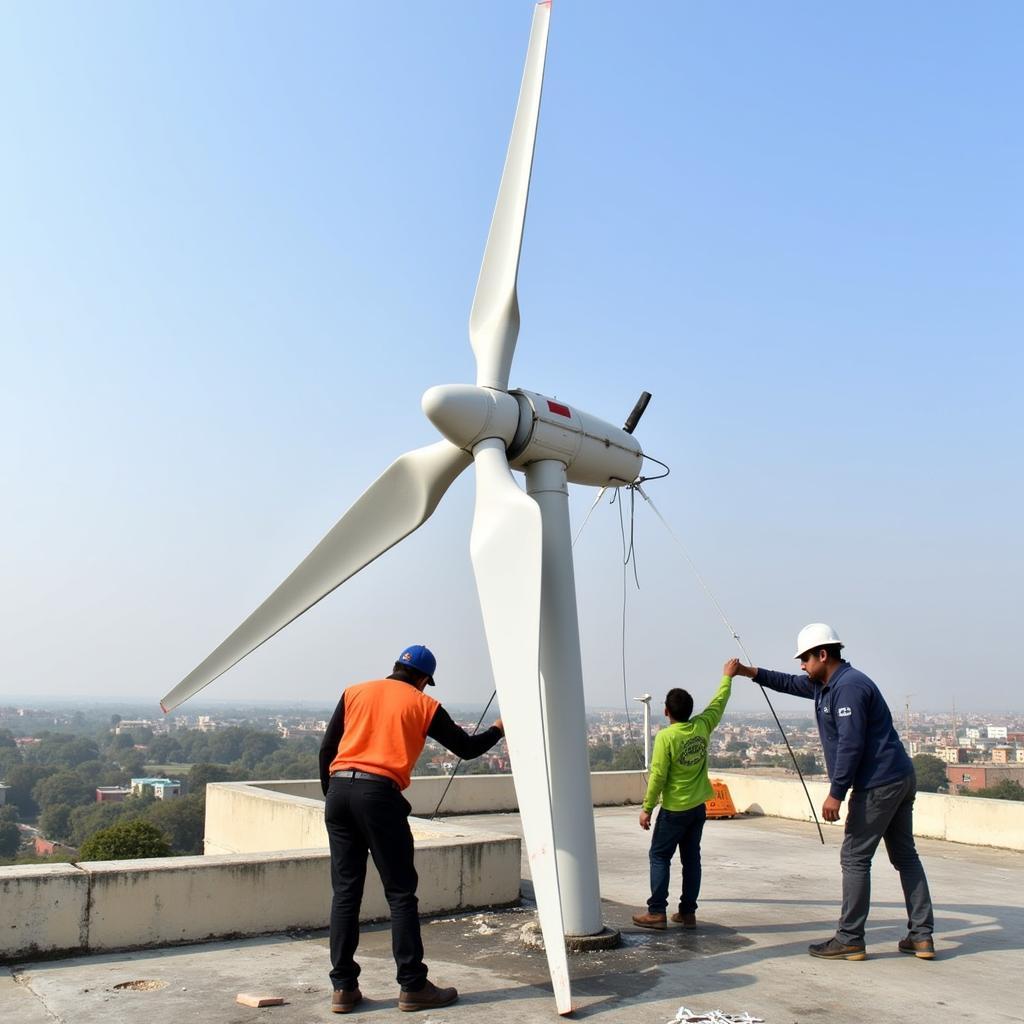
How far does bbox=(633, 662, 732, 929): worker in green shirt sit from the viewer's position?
7586 mm

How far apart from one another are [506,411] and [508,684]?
7.07 feet

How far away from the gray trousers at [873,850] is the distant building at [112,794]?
66248 millimetres

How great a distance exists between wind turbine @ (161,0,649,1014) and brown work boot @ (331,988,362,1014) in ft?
3.70

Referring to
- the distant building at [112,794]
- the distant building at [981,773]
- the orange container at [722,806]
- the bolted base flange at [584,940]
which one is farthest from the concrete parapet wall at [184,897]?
the distant building at [112,794]

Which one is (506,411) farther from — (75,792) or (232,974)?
(75,792)

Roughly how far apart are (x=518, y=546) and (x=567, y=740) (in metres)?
1.59

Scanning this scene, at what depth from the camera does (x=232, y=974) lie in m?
6.02

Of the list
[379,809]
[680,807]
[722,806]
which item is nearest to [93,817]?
[722,806]

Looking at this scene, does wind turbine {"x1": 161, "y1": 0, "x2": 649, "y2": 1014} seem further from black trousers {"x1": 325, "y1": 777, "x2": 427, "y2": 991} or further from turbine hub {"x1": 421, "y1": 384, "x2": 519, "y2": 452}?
black trousers {"x1": 325, "y1": 777, "x2": 427, "y2": 991}

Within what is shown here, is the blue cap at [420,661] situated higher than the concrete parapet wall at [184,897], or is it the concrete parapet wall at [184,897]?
the blue cap at [420,661]

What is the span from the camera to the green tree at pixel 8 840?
174ft

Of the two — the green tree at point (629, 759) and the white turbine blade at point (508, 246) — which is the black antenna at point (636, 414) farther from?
the green tree at point (629, 759)

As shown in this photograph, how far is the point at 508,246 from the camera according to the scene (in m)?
8.40

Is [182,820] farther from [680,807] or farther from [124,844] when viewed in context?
[680,807]
